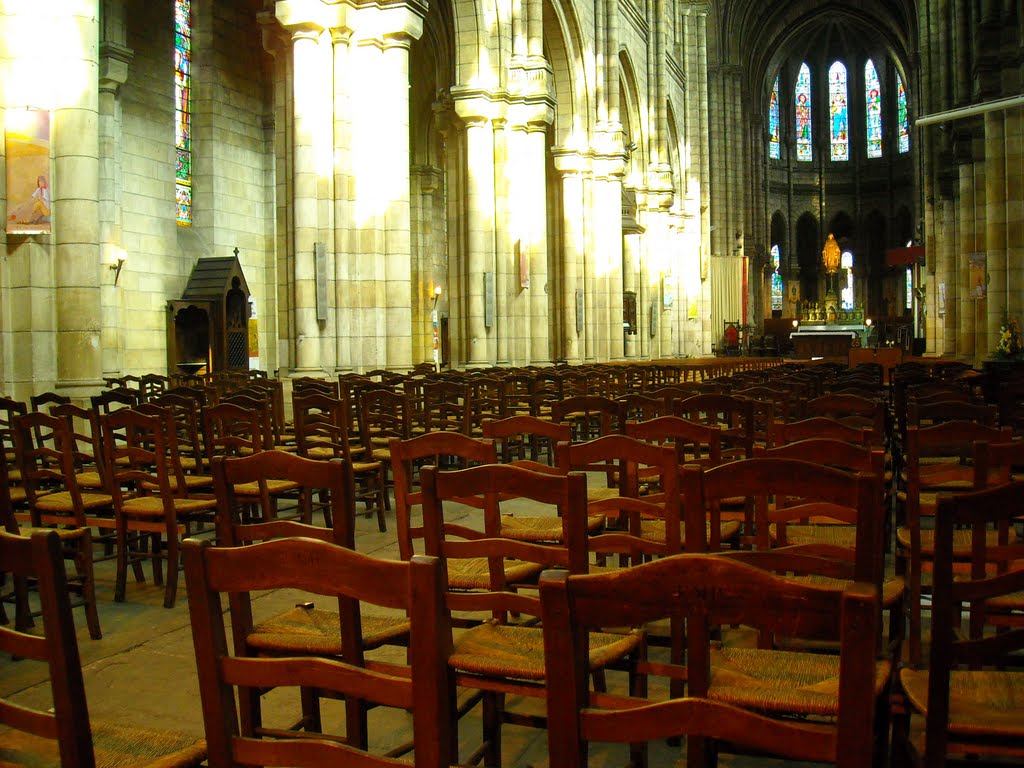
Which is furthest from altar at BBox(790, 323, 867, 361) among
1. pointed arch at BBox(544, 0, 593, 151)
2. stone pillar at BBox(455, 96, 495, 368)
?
stone pillar at BBox(455, 96, 495, 368)

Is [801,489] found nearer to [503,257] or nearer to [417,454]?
[417,454]

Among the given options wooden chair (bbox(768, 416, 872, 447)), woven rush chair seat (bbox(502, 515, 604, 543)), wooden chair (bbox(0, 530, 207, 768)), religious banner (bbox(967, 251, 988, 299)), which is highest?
religious banner (bbox(967, 251, 988, 299))

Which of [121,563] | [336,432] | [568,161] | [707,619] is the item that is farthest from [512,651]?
[568,161]

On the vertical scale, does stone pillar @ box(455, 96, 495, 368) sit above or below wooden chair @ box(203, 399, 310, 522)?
above

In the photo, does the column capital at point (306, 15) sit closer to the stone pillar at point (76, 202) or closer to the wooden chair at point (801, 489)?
the stone pillar at point (76, 202)

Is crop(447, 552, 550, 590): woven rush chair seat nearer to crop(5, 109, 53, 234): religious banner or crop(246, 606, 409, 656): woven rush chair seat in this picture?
crop(246, 606, 409, 656): woven rush chair seat

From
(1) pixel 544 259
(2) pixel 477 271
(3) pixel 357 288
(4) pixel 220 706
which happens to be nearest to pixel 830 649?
(4) pixel 220 706

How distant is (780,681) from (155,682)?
2774 millimetres

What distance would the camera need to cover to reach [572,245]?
24.4 meters

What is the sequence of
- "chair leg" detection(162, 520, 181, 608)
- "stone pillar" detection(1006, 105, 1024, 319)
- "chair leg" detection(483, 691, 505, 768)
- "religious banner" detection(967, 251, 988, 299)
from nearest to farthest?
"chair leg" detection(483, 691, 505, 768) → "chair leg" detection(162, 520, 181, 608) → "stone pillar" detection(1006, 105, 1024, 319) → "religious banner" detection(967, 251, 988, 299)

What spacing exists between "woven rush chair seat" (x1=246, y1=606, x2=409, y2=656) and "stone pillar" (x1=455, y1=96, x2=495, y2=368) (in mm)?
15458

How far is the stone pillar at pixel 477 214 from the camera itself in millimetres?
18719

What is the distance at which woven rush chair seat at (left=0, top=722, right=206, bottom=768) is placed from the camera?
7.40 ft

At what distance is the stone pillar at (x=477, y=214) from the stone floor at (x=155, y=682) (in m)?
13.5
